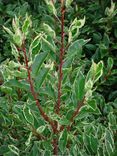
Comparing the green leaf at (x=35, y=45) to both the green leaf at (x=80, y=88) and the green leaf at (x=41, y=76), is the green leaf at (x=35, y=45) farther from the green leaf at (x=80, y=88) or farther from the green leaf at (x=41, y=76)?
the green leaf at (x=80, y=88)

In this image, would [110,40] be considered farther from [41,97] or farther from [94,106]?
[94,106]

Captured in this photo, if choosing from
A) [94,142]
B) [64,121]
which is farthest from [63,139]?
[94,142]

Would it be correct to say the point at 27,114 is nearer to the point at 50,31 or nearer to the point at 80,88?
the point at 80,88

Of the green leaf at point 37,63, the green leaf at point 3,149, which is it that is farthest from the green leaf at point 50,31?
the green leaf at point 3,149

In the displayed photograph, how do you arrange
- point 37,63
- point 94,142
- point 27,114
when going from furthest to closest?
point 94,142, point 27,114, point 37,63

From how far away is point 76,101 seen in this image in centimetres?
154

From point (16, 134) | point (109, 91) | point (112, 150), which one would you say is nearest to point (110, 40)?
point (109, 91)

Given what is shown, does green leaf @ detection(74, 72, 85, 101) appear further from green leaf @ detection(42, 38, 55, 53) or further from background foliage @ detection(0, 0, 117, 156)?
green leaf @ detection(42, 38, 55, 53)

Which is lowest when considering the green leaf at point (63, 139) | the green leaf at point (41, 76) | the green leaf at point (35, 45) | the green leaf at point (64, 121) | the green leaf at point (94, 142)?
the green leaf at point (94, 142)

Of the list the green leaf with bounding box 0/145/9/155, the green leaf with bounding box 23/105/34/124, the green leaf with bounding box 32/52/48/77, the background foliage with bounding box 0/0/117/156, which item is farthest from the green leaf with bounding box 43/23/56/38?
the green leaf with bounding box 0/145/9/155

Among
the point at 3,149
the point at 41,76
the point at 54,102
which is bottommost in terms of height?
the point at 3,149

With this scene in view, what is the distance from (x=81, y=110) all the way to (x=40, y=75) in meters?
0.22

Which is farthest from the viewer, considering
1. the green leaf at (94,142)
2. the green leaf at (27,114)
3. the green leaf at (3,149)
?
the green leaf at (3,149)

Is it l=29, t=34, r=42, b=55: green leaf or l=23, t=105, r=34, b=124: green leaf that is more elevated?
l=29, t=34, r=42, b=55: green leaf
